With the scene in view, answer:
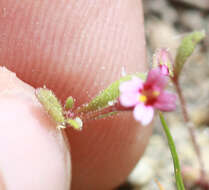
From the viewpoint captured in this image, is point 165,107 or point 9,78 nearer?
point 165,107

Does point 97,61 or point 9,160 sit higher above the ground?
point 97,61

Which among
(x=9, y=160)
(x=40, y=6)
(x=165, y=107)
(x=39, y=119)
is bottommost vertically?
(x=165, y=107)

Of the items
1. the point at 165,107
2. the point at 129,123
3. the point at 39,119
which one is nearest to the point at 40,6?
the point at 39,119

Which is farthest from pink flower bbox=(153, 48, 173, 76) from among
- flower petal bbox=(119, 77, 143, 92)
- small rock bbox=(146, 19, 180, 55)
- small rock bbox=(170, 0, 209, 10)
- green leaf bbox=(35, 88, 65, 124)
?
small rock bbox=(170, 0, 209, 10)

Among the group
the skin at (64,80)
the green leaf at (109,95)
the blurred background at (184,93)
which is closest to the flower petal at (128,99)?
the green leaf at (109,95)

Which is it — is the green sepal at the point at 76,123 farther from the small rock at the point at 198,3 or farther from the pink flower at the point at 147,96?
the small rock at the point at 198,3

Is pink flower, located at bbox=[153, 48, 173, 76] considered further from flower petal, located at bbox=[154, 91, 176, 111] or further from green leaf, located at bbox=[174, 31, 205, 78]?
flower petal, located at bbox=[154, 91, 176, 111]

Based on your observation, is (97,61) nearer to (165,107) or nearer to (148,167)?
(165,107)

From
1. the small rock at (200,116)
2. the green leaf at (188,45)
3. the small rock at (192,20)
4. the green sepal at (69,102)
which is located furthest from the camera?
the small rock at (192,20)
